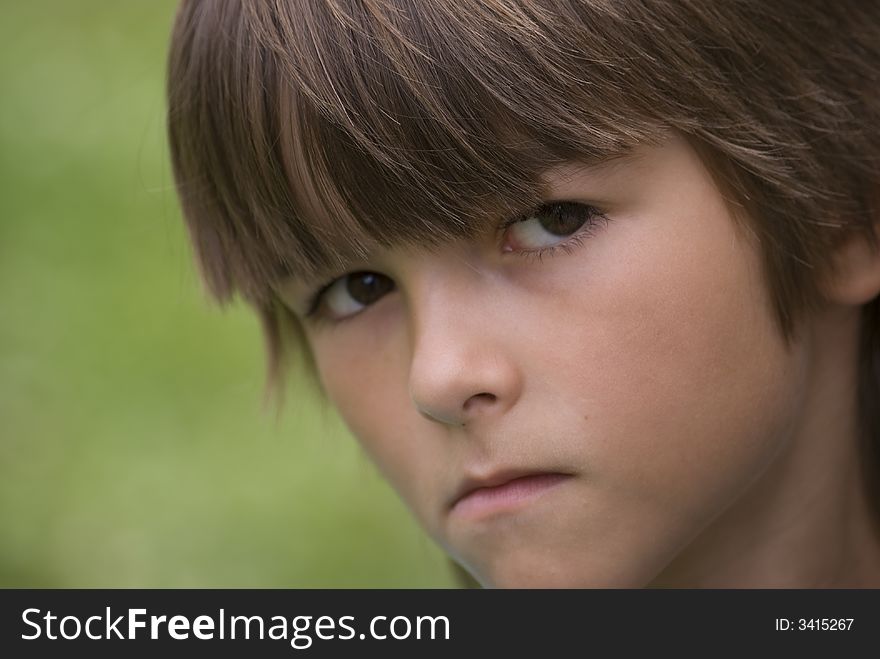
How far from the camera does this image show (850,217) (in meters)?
1.07

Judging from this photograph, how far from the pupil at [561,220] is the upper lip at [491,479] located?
199 mm

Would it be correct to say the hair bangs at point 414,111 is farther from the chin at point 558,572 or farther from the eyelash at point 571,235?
the chin at point 558,572

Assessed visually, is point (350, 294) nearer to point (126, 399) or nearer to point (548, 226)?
point (548, 226)

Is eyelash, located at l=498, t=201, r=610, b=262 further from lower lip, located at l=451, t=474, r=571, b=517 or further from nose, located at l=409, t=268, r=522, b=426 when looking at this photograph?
lower lip, located at l=451, t=474, r=571, b=517

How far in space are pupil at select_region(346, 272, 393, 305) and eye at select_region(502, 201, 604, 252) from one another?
0.15m

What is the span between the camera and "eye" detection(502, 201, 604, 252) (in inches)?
38.8

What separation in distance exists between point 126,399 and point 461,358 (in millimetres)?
1866

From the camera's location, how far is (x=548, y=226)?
993mm

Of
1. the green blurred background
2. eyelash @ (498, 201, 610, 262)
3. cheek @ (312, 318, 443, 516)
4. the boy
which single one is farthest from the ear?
the green blurred background

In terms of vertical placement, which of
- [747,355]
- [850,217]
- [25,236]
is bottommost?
[747,355]

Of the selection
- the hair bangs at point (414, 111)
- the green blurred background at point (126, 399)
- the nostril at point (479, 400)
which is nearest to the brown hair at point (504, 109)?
the hair bangs at point (414, 111)

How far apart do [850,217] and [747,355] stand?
171 millimetres
